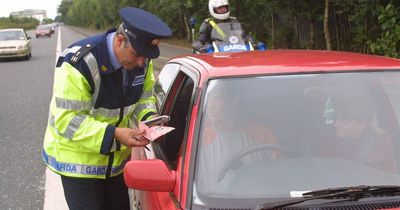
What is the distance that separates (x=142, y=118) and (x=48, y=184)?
2.62 metres

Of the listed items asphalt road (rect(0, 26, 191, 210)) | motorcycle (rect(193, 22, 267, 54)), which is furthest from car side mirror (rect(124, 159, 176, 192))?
motorcycle (rect(193, 22, 267, 54))

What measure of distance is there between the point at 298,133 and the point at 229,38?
5.39m

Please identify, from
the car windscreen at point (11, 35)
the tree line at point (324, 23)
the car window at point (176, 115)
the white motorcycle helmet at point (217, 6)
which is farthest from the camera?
the car windscreen at point (11, 35)

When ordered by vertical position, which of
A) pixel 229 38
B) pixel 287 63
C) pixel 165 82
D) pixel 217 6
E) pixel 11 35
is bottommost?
pixel 11 35

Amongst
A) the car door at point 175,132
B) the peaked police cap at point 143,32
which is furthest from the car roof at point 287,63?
the peaked police cap at point 143,32

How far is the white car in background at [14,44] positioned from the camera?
73.1 ft

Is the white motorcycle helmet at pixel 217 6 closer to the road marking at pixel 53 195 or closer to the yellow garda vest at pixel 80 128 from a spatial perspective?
the road marking at pixel 53 195

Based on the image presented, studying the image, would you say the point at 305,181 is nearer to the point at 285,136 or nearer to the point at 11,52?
the point at 285,136

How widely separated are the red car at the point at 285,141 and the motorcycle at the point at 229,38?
4727 mm

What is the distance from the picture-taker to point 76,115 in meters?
2.64

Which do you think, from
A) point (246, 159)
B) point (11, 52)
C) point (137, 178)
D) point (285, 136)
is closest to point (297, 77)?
point (285, 136)

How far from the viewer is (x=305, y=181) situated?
2305 mm

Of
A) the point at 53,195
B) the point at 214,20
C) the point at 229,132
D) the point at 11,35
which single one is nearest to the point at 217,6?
the point at 214,20

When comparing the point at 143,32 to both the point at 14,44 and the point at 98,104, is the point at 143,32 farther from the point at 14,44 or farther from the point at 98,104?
the point at 14,44
